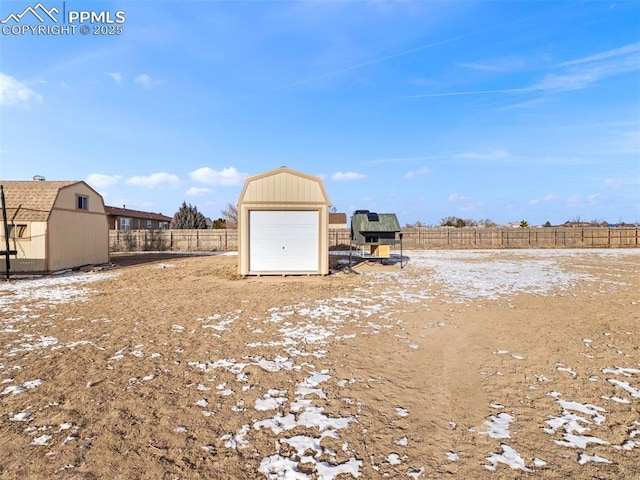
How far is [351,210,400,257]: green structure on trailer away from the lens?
48.3 feet

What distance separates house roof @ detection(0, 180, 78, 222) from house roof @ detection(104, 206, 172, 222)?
12791 millimetres

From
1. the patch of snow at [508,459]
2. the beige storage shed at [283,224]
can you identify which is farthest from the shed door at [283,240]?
the patch of snow at [508,459]

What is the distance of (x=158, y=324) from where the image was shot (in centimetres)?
609

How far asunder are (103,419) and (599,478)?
4055mm

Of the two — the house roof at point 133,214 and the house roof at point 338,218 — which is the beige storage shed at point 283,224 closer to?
the house roof at point 133,214

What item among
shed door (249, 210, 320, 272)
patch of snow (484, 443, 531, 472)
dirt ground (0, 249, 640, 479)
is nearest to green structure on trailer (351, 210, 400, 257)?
shed door (249, 210, 320, 272)

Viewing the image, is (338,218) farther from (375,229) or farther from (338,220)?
(375,229)

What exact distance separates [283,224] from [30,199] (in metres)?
10.6

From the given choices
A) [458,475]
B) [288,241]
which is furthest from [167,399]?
[288,241]

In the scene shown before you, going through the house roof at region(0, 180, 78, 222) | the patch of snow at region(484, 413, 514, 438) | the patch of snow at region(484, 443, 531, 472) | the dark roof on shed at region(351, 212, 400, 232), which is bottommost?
the patch of snow at region(484, 443, 531, 472)

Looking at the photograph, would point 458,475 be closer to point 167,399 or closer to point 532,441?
point 532,441

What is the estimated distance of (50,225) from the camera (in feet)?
42.8

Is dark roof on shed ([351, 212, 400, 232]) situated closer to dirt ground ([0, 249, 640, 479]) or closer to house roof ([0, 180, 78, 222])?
dirt ground ([0, 249, 640, 479])

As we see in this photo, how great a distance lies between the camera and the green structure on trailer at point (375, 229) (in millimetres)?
14734
